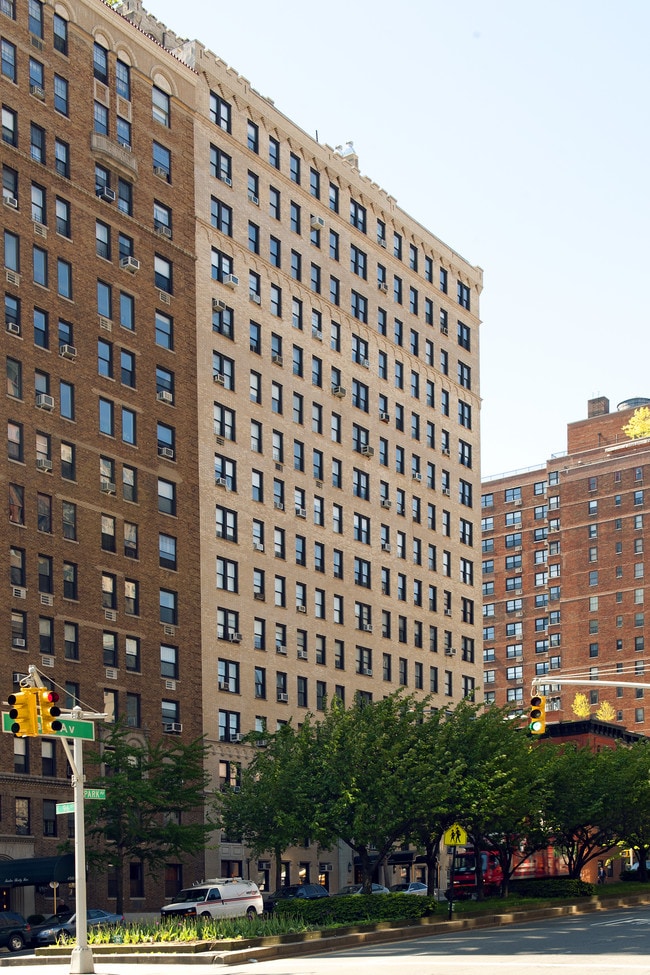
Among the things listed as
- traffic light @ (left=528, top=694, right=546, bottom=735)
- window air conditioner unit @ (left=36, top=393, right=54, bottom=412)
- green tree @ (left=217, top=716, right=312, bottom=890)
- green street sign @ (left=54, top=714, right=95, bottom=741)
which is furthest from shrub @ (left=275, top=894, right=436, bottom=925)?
window air conditioner unit @ (left=36, top=393, right=54, bottom=412)

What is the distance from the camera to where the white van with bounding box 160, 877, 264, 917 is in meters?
53.9

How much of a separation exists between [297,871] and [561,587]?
8717 cm

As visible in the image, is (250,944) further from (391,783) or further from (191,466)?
(191,466)

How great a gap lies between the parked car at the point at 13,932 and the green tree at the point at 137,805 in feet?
20.8

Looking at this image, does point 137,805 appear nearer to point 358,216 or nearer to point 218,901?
point 218,901

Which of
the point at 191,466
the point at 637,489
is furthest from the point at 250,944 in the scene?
the point at 637,489

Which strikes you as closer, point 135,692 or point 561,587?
point 135,692

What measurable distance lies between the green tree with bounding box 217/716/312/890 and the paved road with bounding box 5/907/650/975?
11.6 m

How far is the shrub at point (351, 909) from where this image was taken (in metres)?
47.4

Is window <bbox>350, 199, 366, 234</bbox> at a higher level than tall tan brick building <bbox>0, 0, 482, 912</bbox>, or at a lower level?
higher

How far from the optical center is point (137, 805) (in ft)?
202

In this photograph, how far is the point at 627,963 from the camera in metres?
33.4

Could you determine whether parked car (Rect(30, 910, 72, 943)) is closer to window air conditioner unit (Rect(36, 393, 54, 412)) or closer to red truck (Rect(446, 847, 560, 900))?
red truck (Rect(446, 847, 560, 900))

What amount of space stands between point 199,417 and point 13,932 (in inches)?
1253
